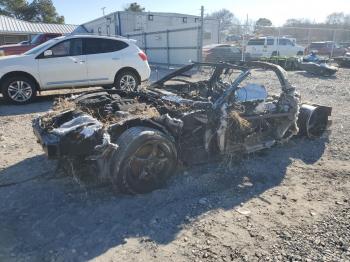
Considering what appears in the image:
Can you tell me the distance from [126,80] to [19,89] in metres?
2.88

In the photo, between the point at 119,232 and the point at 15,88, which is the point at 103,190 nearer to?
the point at 119,232

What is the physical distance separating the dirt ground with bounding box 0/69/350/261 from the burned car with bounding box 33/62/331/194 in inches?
11.2

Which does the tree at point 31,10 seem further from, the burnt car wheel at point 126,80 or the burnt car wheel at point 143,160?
the burnt car wheel at point 143,160

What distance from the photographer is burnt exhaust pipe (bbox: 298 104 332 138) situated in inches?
239

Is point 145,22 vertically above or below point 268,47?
above

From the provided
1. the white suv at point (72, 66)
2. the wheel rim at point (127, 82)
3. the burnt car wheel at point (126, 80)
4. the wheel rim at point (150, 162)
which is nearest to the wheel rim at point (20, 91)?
the white suv at point (72, 66)

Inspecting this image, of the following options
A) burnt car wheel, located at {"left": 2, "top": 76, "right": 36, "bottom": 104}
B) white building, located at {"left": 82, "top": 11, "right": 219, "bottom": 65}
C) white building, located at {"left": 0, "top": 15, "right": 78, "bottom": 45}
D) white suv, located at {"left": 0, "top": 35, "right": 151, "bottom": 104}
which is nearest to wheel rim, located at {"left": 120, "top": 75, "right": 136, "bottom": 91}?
white suv, located at {"left": 0, "top": 35, "right": 151, "bottom": 104}

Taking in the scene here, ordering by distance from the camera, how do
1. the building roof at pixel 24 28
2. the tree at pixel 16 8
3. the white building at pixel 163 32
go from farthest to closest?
the tree at pixel 16 8 → the building roof at pixel 24 28 → the white building at pixel 163 32

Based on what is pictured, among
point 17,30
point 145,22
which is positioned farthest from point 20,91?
point 17,30

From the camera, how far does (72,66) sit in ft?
30.7

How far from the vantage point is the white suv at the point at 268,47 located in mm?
24062

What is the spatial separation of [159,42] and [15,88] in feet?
46.0

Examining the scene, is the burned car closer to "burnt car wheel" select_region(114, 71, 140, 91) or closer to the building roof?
"burnt car wheel" select_region(114, 71, 140, 91)

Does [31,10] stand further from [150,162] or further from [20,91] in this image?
[150,162]
